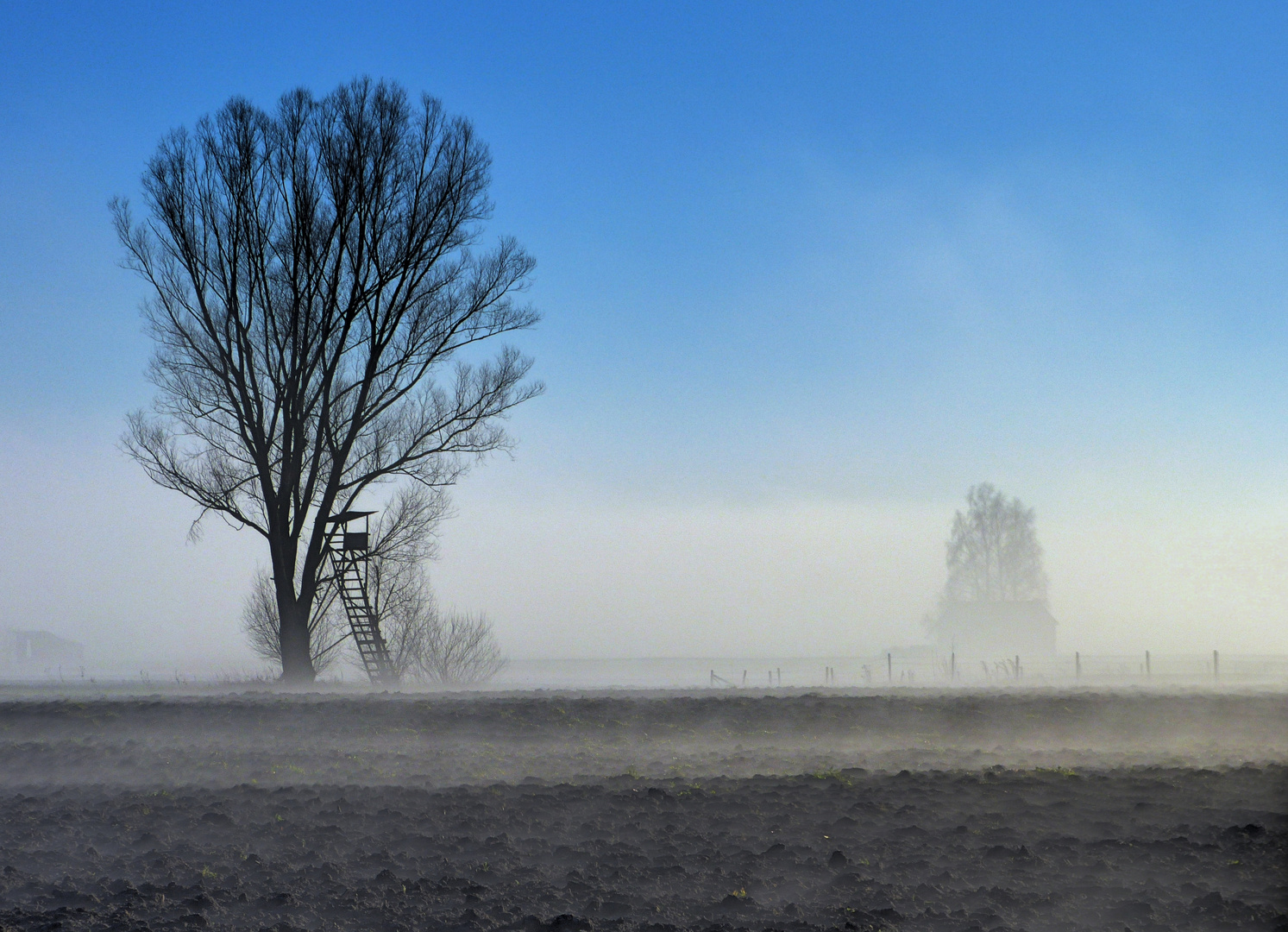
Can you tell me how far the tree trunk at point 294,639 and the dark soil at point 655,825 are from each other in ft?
31.4

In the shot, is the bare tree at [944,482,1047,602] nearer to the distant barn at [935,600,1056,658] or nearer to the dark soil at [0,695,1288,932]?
the distant barn at [935,600,1056,658]

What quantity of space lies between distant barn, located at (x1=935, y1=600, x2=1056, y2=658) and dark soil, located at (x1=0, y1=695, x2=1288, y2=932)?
165ft

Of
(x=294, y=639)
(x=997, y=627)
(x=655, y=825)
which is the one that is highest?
(x=294, y=639)

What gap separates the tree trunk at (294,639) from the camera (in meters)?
22.0

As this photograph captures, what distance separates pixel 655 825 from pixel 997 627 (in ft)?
191

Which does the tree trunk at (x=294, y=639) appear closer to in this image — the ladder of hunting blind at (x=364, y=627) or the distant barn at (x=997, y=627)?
the ladder of hunting blind at (x=364, y=627)

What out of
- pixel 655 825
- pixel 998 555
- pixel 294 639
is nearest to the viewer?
pixel 655 825

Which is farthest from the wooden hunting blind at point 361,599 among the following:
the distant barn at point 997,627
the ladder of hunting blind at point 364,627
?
the distant barn at point 997,627

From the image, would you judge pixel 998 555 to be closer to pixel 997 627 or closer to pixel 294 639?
pixel 997 627

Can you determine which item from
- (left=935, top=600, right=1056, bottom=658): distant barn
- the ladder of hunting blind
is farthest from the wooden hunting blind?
(left=935, top=600, right=1056, bottom=658): distant barn

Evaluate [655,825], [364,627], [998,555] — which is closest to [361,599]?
[364,627]

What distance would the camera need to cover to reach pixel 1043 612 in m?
63.0

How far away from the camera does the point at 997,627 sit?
61.2 metres

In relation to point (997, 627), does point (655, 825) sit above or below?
above
